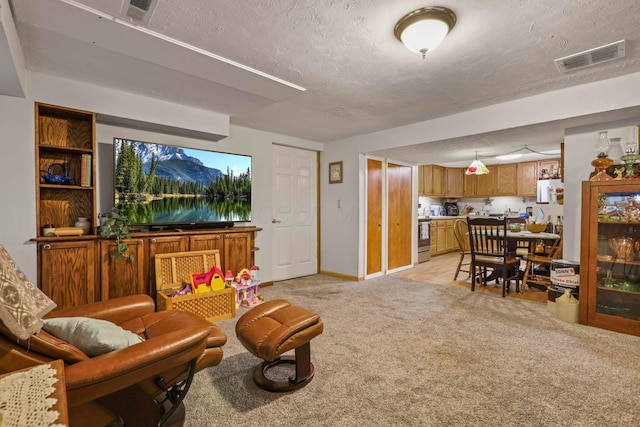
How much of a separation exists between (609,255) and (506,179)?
4861 millimetres

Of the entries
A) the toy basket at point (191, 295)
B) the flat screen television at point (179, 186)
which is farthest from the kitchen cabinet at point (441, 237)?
the toy basket at point (191, 295)

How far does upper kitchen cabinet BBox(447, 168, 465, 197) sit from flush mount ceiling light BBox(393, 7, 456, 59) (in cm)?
648

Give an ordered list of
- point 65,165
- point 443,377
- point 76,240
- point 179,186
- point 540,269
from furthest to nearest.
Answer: point 540,269, point 179,186, point 65,165, point 76,240, point 443,377

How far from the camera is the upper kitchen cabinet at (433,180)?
7.20 metres

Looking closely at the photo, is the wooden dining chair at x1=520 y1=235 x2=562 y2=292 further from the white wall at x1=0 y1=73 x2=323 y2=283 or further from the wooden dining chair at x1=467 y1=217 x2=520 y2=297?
the white wall at x1=0 y1=73 x2=323 y2=283

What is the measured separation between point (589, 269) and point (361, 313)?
218 cm

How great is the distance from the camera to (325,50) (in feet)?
7.21

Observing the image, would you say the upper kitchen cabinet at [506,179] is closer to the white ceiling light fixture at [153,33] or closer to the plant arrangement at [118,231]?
the white ceiling light fixture at [153,33]

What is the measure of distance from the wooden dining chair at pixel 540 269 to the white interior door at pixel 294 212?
10.1 feet

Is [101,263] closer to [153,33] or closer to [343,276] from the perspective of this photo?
[153,33]

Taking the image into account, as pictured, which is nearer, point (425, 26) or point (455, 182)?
point (425, 26)

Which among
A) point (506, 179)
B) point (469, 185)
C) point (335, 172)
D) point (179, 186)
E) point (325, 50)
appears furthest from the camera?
point (469, 185)

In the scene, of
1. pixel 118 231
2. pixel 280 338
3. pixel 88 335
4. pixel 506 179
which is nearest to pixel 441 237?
pixel 506 179

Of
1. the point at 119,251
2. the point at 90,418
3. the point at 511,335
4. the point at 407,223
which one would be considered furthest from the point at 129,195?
the point at 407,223
